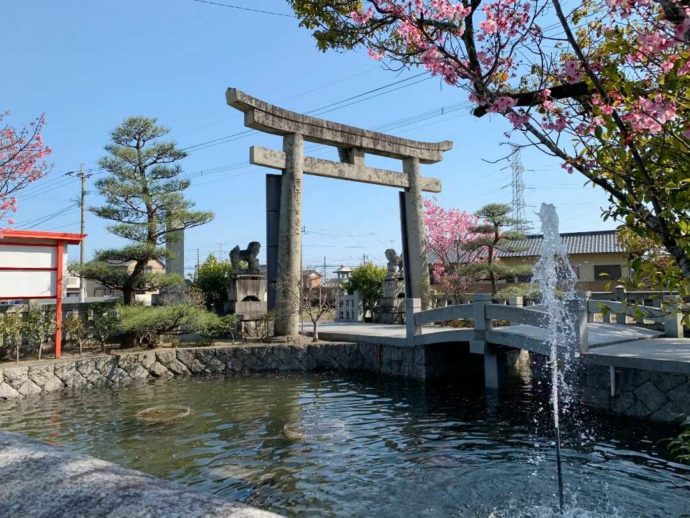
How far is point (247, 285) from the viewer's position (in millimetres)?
15984

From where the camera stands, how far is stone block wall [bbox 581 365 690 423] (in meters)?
7.31

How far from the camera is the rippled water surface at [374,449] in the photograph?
505 cm

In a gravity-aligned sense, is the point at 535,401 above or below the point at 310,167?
below

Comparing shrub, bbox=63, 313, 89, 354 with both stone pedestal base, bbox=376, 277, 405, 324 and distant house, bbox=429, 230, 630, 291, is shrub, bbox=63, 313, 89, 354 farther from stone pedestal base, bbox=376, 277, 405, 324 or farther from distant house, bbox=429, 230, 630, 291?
distant house, bbox=429, 230, 630, 291

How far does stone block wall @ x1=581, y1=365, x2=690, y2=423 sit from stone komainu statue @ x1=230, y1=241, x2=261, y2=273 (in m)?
10.4

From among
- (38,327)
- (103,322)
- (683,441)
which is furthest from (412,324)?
(38,327)

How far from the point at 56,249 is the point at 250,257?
5641 mm

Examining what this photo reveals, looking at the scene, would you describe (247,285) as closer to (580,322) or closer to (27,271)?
(27,271)

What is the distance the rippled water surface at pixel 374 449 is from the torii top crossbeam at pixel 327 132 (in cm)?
675

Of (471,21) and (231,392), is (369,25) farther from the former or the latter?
(231,392)

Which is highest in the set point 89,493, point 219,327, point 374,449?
point 89,493

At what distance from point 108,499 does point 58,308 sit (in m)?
11.6

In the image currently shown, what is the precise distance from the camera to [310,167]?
14422 mm

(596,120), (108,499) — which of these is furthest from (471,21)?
(108,499)
